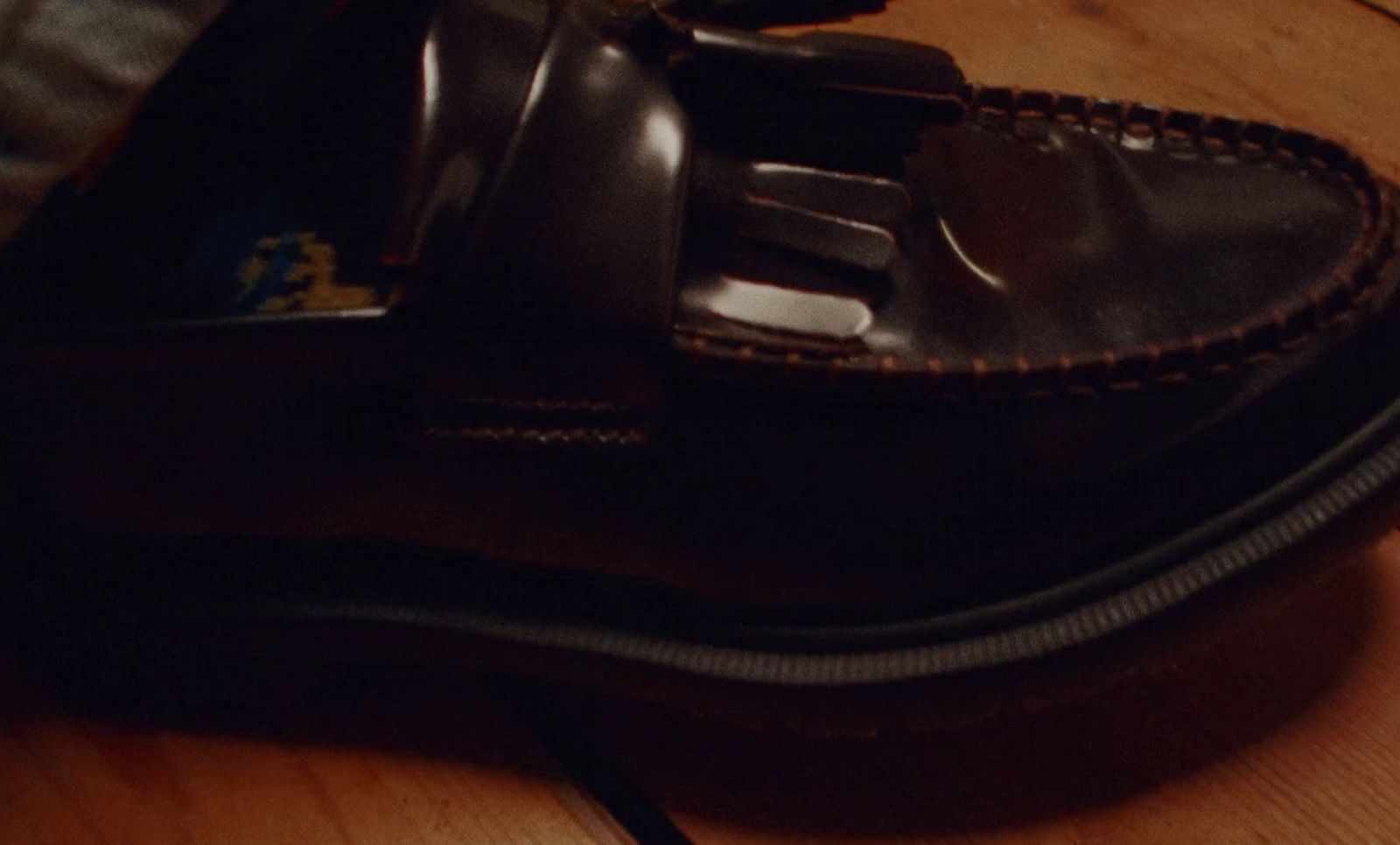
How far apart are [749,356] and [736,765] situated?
20cm

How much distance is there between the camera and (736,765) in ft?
1.70

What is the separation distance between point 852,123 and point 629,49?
0.27 feet

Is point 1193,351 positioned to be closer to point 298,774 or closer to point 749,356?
point 749,356

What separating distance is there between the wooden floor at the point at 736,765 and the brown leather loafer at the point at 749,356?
65 millimetres

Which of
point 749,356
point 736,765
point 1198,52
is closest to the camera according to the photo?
point 749,356

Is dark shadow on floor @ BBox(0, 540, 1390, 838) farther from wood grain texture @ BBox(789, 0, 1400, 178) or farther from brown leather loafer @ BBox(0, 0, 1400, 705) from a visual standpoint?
wood grain texture @ BBox(789, 0, 1400, 178)

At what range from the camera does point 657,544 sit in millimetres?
462

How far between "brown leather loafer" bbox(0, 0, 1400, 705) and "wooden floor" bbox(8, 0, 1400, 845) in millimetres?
65

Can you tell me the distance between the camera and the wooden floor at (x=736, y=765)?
0.49 meters

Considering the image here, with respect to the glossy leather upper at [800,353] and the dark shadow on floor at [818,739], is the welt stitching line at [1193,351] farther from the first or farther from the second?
the dark shadow on floor at [818,739]

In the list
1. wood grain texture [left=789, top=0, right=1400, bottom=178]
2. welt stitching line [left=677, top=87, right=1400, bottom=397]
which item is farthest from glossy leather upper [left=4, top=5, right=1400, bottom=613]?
wood grain texture [left=789, top=0, right=1400, bottom=178]

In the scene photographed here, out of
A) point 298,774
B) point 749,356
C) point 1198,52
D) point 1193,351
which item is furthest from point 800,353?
point 1198,52

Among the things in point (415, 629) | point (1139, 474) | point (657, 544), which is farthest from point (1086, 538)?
point (415, 629)

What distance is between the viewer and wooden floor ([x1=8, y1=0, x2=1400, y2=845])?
0.49 m
